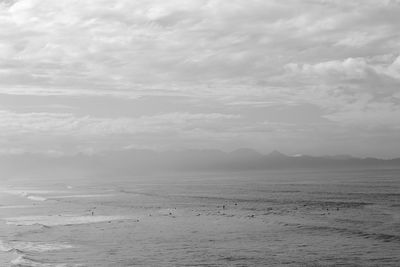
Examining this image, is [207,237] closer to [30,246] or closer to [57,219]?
[30,246]

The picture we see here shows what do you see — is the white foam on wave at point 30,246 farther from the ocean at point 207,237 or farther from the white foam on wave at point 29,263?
the white foam on wave at point 29,263

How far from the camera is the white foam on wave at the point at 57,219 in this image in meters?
76.0

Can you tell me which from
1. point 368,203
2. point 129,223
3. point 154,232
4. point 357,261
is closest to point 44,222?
point 129,223

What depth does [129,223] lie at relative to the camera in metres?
75.8

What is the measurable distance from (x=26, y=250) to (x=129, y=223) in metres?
25.4

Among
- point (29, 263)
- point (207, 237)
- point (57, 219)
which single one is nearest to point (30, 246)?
point (29, 263)

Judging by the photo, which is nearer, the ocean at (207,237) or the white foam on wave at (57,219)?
the ocean at (207,237)

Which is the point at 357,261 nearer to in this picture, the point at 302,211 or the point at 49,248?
the point at 49,248

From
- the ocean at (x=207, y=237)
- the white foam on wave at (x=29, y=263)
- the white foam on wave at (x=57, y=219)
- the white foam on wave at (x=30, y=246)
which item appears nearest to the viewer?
the white foam on wave at (x=29, y=263)

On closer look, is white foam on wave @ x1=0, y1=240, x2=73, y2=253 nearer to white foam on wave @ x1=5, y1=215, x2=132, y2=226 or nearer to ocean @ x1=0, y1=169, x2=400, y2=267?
ocean @ x1=0, y1=169, x2=400, y2=267

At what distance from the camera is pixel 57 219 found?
81.5 meters

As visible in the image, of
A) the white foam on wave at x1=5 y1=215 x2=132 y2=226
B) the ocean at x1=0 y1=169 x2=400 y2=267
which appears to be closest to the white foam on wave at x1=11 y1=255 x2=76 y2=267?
the ocean at x1=0 y1=169 x2=400 y2=267

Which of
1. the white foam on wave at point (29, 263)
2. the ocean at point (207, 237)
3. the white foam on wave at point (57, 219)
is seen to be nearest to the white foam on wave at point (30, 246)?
the ocean at point (207, 237)

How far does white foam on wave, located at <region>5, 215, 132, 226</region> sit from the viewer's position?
7600 centimetres
